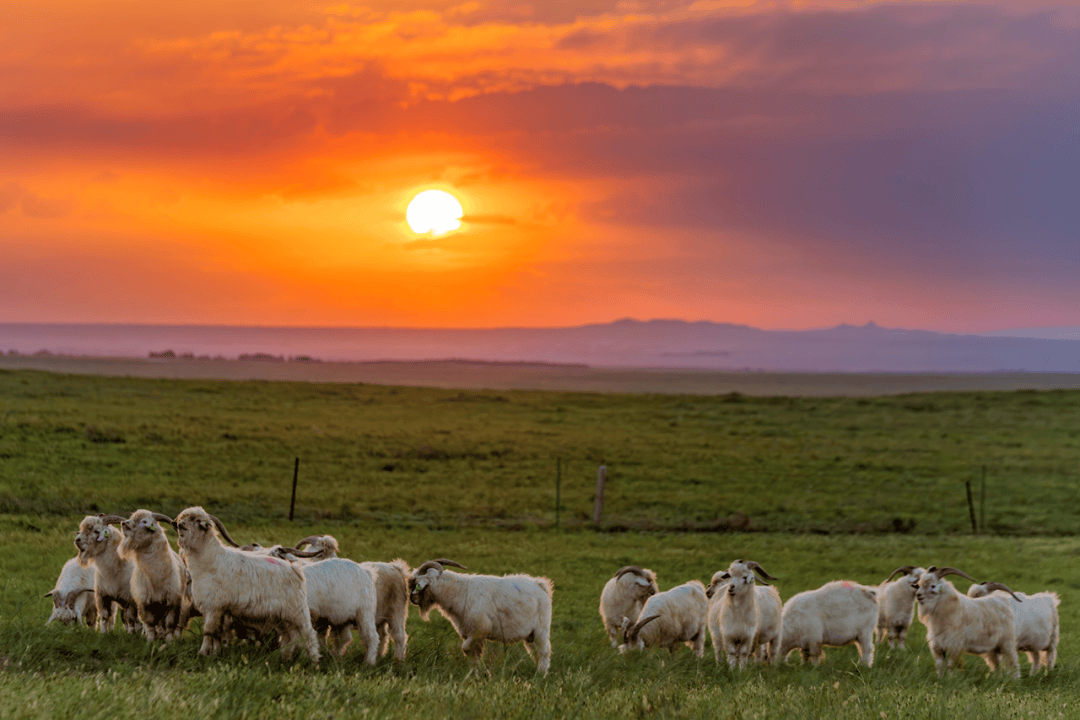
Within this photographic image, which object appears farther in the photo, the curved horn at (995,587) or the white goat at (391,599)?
the curved horn at (995,587)

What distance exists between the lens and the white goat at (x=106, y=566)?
12.5 metres

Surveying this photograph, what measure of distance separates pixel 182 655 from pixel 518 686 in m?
4.04

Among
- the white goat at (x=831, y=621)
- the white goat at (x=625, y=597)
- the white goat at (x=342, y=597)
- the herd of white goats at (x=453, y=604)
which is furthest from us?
the white goat at (x=625, y=597)

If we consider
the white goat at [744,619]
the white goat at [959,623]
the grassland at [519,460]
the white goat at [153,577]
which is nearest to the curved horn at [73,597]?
the white goat at [153,577]

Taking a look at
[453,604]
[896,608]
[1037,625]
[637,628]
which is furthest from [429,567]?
[1037,625]

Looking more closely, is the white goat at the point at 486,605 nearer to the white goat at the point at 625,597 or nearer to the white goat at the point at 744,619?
the white goat at the point at 744,619

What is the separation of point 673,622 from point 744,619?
1.09 metres

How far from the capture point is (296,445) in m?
47.0

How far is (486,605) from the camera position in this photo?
12078 mm

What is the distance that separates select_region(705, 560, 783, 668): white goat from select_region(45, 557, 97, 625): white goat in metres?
9.24

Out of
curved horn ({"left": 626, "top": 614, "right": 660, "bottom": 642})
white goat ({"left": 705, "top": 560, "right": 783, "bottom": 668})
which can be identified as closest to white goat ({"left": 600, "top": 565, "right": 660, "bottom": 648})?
white goat ({"left": 705, "top": 560, "right": 783, "bottom": 668})

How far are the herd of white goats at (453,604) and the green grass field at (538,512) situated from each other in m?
0.55

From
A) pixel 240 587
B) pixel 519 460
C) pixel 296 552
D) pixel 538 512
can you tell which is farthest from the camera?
pixel 519 460

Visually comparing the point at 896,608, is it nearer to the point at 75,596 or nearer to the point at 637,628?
the point at 637,628
